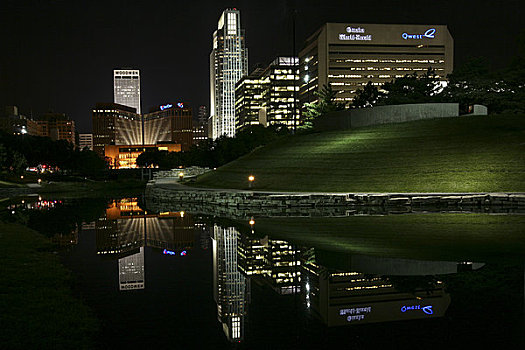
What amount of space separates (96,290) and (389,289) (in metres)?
7.04

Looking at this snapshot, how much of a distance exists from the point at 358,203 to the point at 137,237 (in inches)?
638

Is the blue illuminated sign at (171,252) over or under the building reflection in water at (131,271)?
under

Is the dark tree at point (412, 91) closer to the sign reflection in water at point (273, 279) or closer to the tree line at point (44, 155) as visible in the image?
the sign reflection in water at point (273, 279)

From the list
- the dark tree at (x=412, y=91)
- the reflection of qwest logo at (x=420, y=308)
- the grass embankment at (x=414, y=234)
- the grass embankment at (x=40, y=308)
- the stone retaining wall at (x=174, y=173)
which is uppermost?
the dark tree at (x=412, y=91)

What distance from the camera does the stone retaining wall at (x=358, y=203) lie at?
29422 millimetres

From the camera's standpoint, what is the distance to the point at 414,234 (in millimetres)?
19000

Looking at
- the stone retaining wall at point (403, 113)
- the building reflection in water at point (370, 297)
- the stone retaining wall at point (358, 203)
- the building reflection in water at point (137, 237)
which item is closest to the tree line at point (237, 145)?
the stone retaining wall at point (403, 113)

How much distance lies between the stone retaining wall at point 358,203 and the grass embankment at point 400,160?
3336 millimetres

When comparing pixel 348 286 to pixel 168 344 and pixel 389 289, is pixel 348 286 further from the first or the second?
pixel 168 344

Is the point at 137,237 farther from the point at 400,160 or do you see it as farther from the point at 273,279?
the point at 400,160

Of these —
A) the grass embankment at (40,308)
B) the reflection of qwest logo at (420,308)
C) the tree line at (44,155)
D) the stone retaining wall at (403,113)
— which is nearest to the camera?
the grass embankment at (40,308)

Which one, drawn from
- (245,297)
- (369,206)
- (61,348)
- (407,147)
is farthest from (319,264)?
(407,147)

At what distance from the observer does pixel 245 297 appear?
35.9 ft

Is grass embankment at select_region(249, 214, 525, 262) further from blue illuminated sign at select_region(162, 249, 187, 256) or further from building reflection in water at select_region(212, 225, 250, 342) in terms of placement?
blue illuminated sign at select_region(162, 249, 187, 256)
